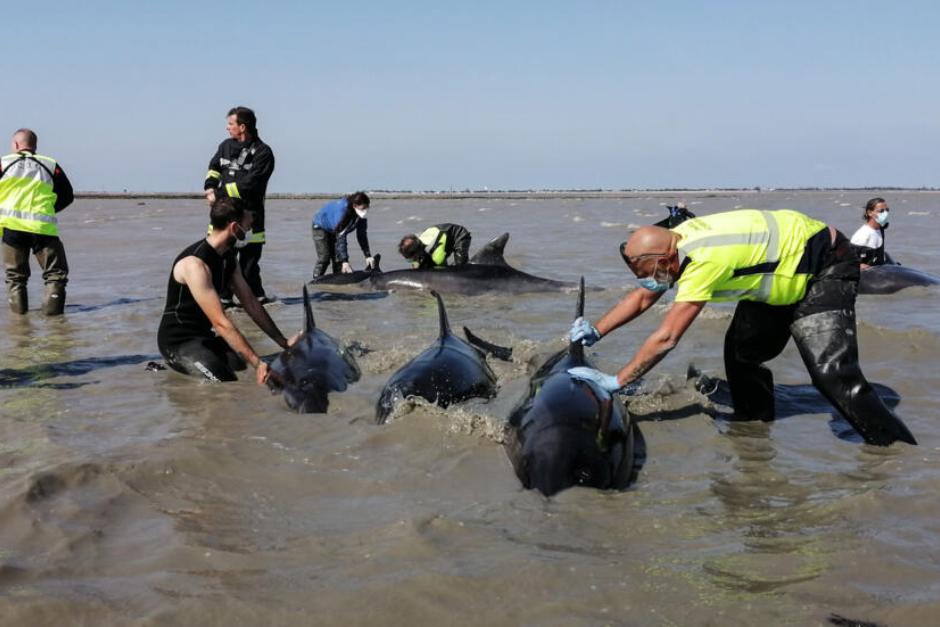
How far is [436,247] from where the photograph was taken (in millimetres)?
15352

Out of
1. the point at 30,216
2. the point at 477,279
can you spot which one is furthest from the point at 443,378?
the point at 477,279

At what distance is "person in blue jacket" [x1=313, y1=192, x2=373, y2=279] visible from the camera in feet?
49.1

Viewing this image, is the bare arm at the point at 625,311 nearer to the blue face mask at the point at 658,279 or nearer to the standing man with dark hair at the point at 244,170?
the blue face mask at the point at 658,279

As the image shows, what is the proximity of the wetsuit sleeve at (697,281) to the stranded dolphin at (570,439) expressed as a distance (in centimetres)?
82

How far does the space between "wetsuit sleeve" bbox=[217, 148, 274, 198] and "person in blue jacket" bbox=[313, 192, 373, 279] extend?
3430 mm

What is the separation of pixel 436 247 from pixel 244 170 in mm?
4672

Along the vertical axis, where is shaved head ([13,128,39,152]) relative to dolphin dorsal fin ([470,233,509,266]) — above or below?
above

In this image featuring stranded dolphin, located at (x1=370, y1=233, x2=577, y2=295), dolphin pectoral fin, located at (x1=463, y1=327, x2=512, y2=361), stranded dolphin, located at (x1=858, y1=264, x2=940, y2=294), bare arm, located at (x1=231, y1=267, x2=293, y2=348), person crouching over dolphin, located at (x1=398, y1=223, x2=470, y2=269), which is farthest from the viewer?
person crouching over dolphin, located at (x1=398, y1=223, x2=470, y2=269)

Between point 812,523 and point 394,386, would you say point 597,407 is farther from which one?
point 394,386

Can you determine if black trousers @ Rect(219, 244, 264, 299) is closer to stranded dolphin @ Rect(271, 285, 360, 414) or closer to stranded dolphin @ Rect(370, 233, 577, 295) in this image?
stranded dolphin @ Rect(271, 285, 360, 414)

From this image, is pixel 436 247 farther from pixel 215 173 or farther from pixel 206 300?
pixel 206 300

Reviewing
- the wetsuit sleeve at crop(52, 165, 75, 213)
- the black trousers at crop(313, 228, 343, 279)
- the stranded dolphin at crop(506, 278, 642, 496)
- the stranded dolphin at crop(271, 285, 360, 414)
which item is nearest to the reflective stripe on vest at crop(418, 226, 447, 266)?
the black trousers at crop(313, 228, 343, 279)

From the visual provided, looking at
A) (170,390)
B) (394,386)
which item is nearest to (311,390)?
(394,386)

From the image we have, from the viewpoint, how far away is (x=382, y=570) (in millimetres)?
4043
